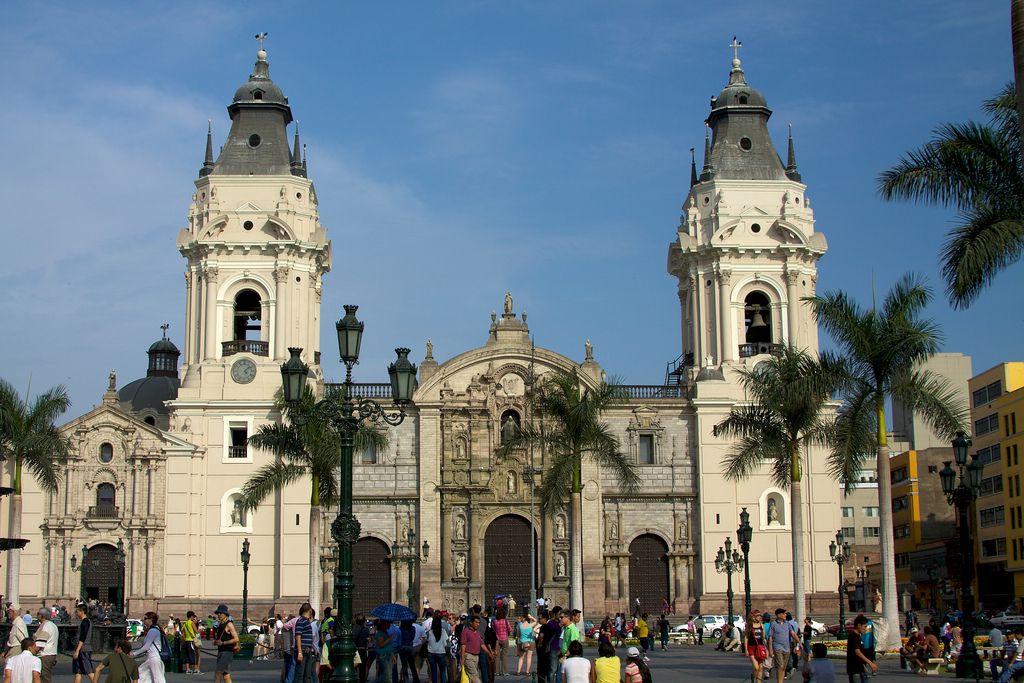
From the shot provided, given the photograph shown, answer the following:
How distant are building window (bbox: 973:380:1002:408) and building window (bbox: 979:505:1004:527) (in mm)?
5525

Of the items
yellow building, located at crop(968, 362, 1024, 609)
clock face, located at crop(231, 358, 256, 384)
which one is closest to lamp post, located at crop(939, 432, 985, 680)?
clock face, located at crop(231, 358, 256, 384)

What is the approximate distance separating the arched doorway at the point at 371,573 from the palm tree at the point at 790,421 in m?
19.7

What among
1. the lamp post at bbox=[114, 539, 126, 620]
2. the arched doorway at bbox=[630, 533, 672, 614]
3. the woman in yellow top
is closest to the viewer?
the woman in yellow top

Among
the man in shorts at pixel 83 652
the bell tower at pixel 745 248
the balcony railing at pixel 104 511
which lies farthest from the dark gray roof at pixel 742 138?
the man in shorts at pixel 83 652

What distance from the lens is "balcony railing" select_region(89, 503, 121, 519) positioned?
56.6m

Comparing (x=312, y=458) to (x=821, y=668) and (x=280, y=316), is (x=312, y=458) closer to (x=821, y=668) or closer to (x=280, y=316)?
(x=280, y=316)

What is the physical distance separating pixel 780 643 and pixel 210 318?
1432 inches

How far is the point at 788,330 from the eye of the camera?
59.0m

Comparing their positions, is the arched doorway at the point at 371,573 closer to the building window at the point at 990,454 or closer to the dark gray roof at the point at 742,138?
the dark gray roof at the point at 742,138

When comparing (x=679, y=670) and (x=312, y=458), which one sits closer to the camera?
(x=679, y=670)

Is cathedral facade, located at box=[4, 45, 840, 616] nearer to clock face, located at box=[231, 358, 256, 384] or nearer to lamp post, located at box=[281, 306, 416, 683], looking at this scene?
clock face, located at box=[231, 358, 256, 384]

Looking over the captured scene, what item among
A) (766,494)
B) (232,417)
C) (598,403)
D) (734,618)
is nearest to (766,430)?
(598,403)

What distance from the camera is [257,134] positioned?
60.2m

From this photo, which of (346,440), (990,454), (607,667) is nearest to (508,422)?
(990,454)
